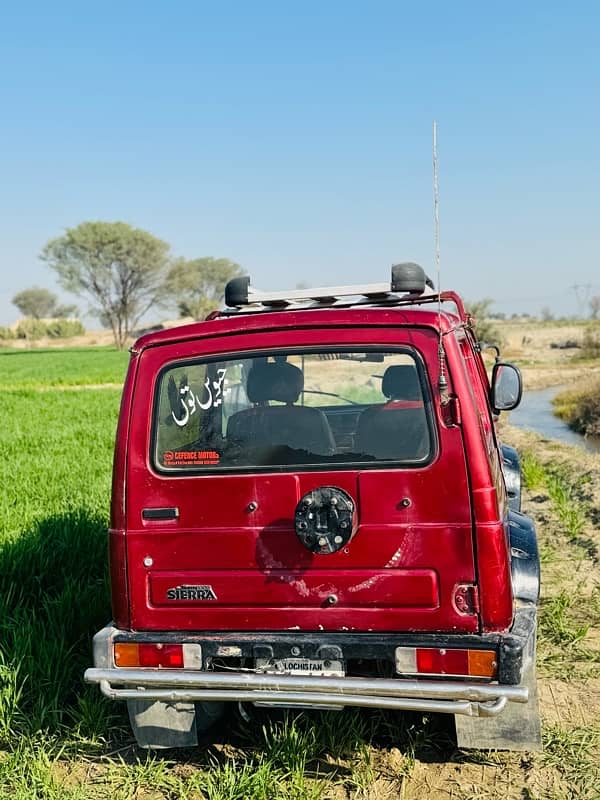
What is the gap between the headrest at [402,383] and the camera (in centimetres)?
321

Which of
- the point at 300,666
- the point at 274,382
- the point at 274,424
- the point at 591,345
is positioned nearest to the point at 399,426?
the point at 274,424

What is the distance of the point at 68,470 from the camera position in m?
9.41

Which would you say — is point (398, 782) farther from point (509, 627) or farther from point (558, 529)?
point (558, 529)

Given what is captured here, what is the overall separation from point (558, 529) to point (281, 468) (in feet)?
16.5

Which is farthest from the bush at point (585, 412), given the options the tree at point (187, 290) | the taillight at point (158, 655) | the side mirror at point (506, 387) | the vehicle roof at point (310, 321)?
the tree at point (187, 290)

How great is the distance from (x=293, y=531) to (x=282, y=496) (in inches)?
5.8

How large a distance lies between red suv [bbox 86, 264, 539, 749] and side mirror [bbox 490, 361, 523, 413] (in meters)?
0.83

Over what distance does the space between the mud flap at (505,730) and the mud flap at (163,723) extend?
1.17 meters

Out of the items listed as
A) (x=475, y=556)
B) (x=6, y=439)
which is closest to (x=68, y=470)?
(x=6, y=439)

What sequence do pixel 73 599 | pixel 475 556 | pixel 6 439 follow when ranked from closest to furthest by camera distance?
pixel 475 556, pixel 73 599, pixel 6 439

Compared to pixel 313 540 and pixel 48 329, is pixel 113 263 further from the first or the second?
pixel 313 540

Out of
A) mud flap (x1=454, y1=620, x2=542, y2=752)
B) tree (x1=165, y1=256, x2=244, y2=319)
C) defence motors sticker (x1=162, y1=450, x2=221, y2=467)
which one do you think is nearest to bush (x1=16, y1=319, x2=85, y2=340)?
tree (x1=165, y1=256, x2=244, y2=319)

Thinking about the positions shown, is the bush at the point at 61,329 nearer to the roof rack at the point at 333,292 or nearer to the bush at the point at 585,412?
the bush at the point at 585,412

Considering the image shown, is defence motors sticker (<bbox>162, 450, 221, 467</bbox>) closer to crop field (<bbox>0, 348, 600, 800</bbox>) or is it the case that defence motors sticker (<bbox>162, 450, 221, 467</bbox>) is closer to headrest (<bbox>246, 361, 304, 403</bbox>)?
headrest (<bbox>246, 361, 304, 403</bbox>)
